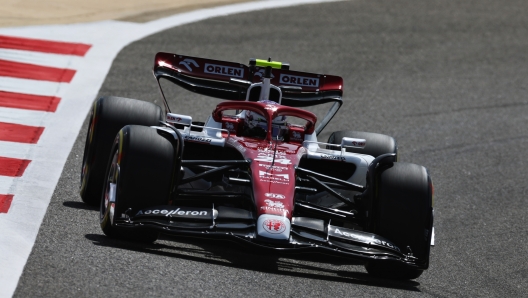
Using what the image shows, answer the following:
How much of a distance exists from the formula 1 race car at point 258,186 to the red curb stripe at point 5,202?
63 centimetres

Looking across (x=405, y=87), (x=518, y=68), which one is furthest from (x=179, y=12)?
(x=518, y=68)

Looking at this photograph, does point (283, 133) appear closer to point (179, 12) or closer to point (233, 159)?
point (233, 159)

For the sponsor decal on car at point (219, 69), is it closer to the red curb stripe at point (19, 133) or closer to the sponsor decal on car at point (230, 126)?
the sponsor decal on car at point (230, 126)

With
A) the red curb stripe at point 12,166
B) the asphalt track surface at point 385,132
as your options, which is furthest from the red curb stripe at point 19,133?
the red curb stripe at point 12,166

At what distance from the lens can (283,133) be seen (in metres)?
9.04

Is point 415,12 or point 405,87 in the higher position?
point 415,12

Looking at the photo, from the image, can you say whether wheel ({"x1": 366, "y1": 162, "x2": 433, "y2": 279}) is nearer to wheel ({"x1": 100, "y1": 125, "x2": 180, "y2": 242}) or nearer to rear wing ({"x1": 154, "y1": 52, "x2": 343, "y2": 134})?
wheel ({"x1": 100, "y1": 125, "x2": 180, "y2": 242})

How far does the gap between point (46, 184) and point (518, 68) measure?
31.3 feet

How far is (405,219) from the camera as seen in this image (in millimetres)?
7578

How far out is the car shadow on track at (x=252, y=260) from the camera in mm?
7234

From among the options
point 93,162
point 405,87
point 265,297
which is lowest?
point 265,297

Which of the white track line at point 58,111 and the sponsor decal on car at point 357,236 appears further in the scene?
the sponsor decal on car at point 357,236

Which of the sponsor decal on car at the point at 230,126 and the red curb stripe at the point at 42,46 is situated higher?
the red curb stripe at the point at 42,46

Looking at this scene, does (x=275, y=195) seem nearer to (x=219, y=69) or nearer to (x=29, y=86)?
(x=219, y=69)
